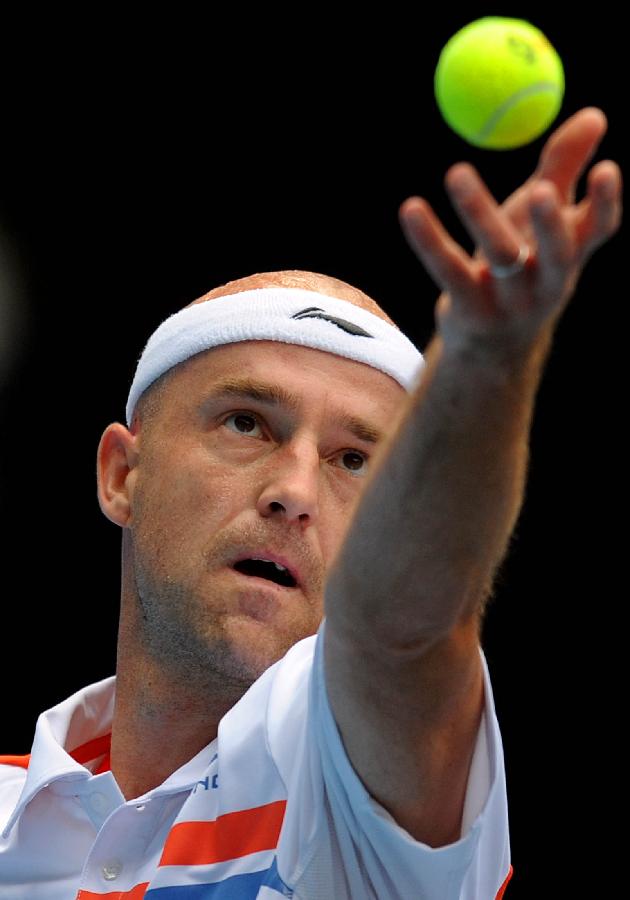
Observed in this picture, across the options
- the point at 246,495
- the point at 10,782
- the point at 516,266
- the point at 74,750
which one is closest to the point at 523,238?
the point at 516,266

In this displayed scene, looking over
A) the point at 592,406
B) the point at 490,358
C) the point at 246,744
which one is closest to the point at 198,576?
the point at 246,744

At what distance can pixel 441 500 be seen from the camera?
5.80 ft

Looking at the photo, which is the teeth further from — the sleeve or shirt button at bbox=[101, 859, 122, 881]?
shirt button at bbox=[101, 859, 122, 881]

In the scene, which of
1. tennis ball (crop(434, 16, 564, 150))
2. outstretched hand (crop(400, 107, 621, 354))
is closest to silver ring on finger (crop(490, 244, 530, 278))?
outstretched hand (crop(400, 107, 621, 354))

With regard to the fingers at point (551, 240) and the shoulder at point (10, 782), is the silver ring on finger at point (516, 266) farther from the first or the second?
the shoulder at point (10, 782)

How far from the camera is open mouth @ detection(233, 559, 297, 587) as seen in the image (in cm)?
280

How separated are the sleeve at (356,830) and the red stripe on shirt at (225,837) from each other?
9 cm

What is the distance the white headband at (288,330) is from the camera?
3.09 m

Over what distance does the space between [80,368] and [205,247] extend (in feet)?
2.21

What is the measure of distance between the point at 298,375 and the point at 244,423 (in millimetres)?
164

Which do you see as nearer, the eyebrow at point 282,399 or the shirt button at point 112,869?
the shirt button at point 112,869

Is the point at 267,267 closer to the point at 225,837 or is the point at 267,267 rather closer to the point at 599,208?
the point at 225,837

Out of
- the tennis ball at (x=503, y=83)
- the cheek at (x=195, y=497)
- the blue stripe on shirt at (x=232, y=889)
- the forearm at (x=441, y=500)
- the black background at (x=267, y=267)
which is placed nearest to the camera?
the forearm at (x=441, y=500)

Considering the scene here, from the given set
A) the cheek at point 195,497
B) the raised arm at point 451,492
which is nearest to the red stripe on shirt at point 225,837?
the raised arm at point 451,492
